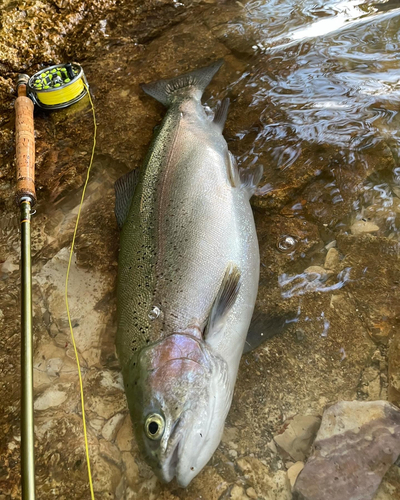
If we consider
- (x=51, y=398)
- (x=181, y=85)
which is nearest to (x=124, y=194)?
(x=181, y=85)

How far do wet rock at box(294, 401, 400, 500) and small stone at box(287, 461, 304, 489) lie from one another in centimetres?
3

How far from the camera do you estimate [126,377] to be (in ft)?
7.68

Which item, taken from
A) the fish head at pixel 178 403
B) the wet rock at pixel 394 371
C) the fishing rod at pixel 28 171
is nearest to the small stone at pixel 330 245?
the wet rock at pixel 394 371

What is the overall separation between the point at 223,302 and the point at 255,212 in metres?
1.08

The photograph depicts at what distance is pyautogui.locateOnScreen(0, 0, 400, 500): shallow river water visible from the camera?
2.40 metres

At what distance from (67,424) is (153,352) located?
832 mm

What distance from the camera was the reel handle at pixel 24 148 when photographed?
287cm

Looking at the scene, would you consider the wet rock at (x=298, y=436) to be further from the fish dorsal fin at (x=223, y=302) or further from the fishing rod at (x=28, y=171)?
the fishing rod at (x=28, y=171)

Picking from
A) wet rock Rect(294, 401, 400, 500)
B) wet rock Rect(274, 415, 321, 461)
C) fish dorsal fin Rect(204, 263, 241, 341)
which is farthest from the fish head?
wet rock Rect(294, 401, 400, 500)

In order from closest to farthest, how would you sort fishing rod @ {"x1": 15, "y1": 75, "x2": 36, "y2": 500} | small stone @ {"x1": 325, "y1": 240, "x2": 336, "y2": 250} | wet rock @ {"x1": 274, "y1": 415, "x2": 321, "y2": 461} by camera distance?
fishing rod @ {"x1": 15, "y1": 75, "x2": 36, "y2": 500} → wet rock @ {"x1": 274, "y1": 415, "x2": 321, "y2": 461} → small stone @ {"x1": 325, "y1": 240, "x2": 336, "y2": 250}

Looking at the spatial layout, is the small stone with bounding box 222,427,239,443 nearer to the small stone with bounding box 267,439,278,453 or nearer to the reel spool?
the small stone with bounding box 267,439,278,453

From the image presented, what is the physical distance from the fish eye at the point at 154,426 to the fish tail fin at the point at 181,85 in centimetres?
278

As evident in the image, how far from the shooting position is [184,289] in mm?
2449

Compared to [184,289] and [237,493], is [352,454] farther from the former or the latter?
[184,289]
